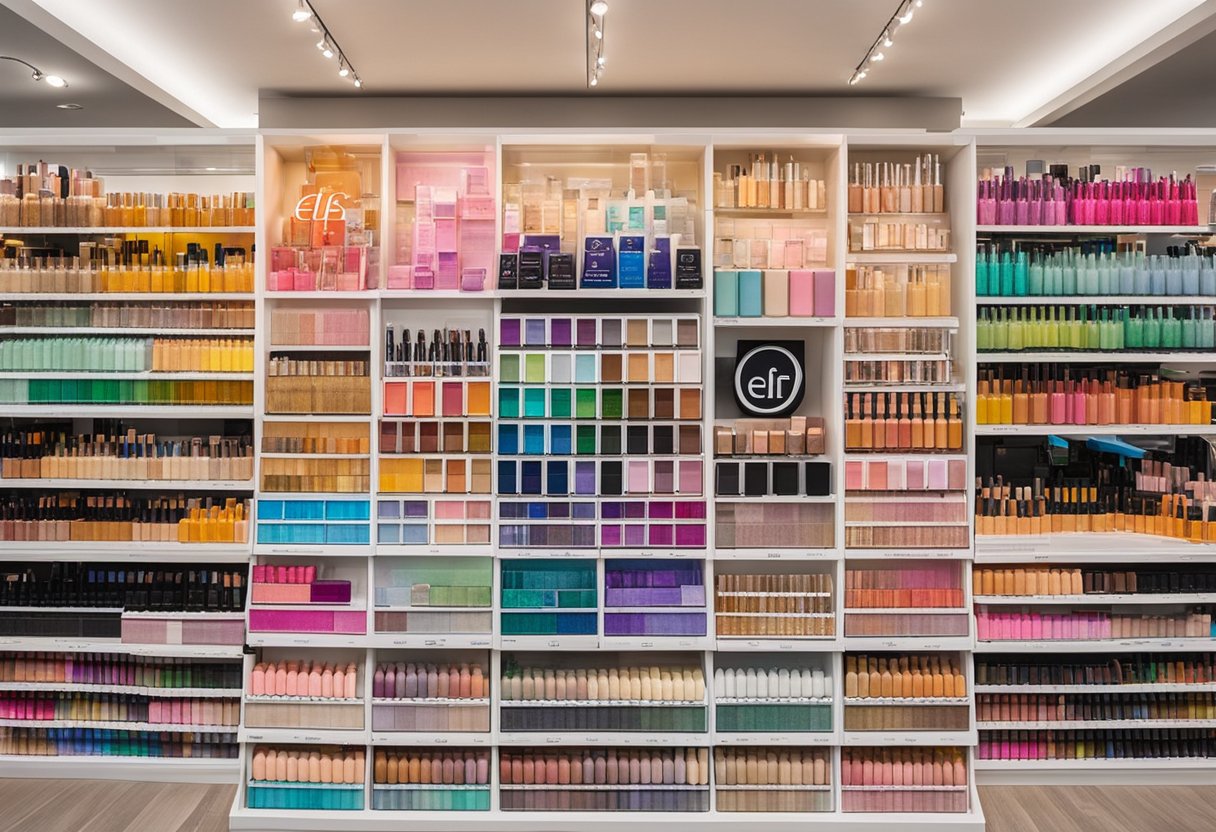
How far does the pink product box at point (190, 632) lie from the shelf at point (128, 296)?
1.68m

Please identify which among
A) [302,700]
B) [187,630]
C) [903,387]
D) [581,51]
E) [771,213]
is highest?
[581,51]

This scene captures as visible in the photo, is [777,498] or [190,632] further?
[190,632]

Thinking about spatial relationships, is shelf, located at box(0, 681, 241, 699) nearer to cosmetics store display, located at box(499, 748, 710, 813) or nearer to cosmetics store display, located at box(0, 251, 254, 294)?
cosmetics store display, located at box(499, 748, 710, 813)

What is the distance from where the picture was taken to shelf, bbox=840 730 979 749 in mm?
4461

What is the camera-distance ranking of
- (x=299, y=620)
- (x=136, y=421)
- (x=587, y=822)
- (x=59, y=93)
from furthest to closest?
(x=59, y=93), (x=136, y=421), (x=299, y=620), (x=587, y=822)

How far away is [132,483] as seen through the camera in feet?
15.9

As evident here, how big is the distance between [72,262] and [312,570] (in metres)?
2.08

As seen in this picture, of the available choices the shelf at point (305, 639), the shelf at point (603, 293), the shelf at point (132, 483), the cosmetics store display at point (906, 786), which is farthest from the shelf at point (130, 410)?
the cosmetics store display at point (906, 786)

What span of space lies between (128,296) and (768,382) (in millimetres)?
3333

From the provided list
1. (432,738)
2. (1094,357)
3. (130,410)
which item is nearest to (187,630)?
(130,410)

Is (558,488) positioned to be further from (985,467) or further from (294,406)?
(985,467)

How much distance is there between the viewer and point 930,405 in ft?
14.8

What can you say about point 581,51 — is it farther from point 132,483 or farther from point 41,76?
point 132,483

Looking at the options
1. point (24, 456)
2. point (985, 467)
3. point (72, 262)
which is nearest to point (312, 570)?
point (24, 456)
